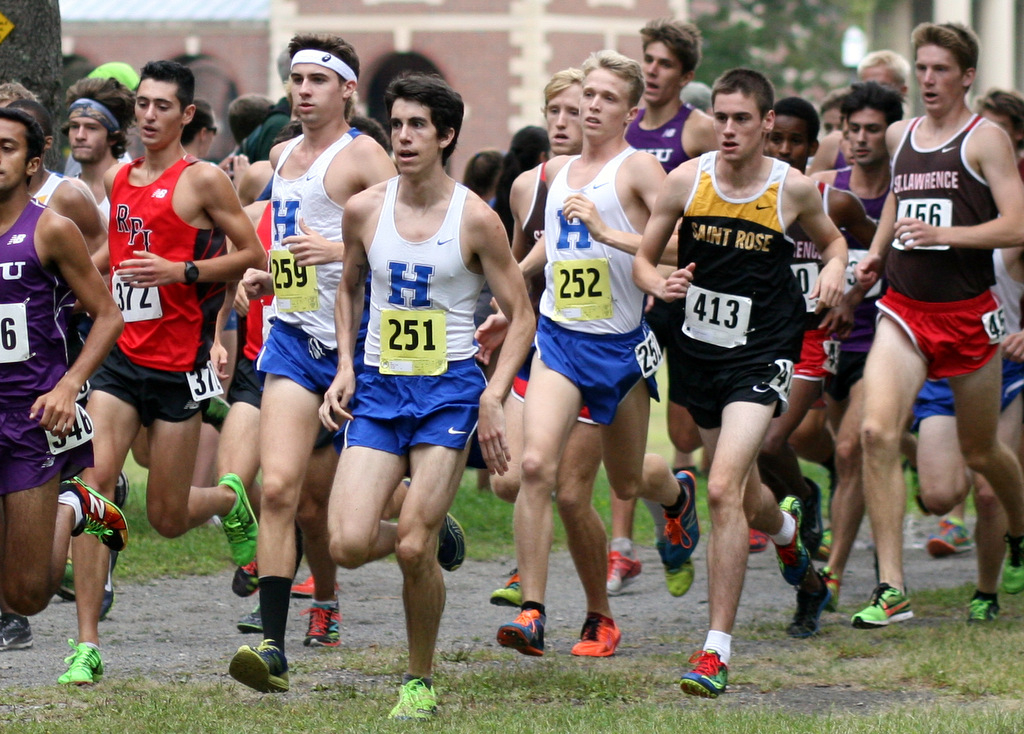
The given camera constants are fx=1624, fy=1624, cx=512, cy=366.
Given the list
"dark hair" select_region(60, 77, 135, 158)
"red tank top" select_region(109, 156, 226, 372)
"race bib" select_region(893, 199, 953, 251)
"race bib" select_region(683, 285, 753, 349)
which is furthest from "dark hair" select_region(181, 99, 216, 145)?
"race bib" select_region(893, 199, 953, 251)

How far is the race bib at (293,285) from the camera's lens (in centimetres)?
693

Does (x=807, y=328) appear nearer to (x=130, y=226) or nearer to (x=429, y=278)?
(x=429, y=278)

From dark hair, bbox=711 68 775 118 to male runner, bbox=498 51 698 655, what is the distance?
0.53m

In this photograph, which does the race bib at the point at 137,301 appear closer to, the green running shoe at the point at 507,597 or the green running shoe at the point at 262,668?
the green running shoe at the point at 262,668

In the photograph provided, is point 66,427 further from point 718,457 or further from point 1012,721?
point 1012,721

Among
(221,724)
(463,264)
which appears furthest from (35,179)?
(221,724)

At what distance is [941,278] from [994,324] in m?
0.32

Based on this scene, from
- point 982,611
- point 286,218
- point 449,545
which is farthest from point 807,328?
point 286,218

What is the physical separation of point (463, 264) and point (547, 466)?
3.47 ft

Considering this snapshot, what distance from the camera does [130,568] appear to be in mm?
9242

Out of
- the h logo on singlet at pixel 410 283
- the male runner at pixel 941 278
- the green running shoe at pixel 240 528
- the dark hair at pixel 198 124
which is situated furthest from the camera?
the dark hair at pixel 198 124

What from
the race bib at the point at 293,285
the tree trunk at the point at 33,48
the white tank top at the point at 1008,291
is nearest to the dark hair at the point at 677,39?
the white tank top at the point at 1008,291

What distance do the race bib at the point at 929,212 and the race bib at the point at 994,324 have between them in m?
0.38

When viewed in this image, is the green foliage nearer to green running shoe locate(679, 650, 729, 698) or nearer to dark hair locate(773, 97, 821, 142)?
dark hair locate(773, 97, 821, 142)
